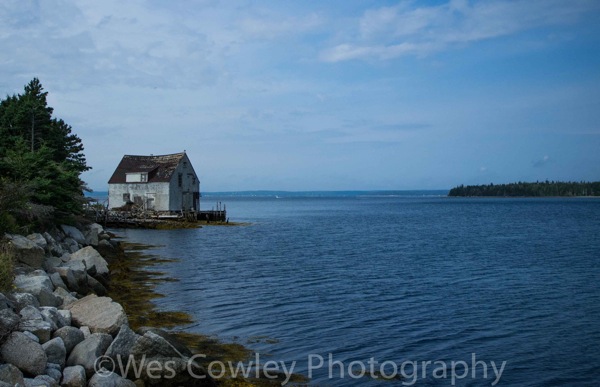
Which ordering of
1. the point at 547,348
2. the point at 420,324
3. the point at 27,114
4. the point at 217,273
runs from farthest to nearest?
the point at 27,114, the point at 217,273, the point at 420,324, the point at 547,348

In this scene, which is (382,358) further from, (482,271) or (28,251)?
(482,271)

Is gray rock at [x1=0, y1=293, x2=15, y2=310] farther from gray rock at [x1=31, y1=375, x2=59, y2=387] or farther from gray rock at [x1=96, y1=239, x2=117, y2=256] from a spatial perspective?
gray rock at [x1=96, y1=239, x2=117, y2=256]

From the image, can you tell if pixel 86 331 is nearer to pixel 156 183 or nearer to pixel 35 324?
pixel 35 324

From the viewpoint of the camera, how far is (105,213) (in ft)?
162

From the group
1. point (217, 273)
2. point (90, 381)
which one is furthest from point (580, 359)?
point (217, 273)

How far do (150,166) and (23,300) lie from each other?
2027 inches

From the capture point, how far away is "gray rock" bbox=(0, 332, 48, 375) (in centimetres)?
844

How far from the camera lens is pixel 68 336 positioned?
32.3 feet

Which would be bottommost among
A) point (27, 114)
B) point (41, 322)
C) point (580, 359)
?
point (580, 359)

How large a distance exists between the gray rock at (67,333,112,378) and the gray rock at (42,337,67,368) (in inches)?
6.8

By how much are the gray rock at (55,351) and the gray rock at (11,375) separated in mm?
1124

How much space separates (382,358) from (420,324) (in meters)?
3.43

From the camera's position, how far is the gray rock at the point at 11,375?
777cm

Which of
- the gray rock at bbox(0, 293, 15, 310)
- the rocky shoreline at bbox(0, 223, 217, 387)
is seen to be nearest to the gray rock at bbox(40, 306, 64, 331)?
the rocky shoreline at bbox(0, 223, 217, 387)
